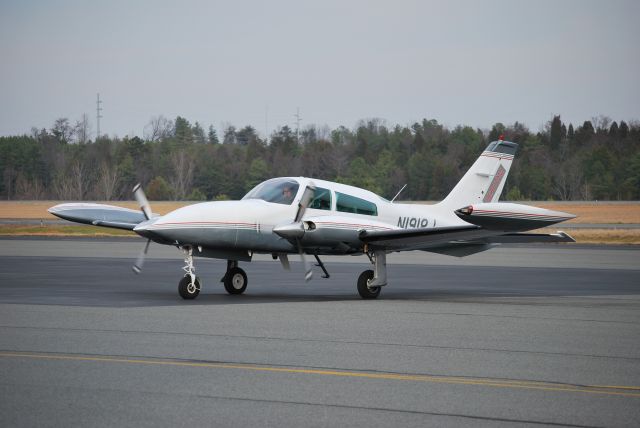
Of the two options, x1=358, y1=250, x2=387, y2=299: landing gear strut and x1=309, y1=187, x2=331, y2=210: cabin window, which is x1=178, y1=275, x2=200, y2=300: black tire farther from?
x1=358, y1=250, x2=387, y2=299: landing gear strut

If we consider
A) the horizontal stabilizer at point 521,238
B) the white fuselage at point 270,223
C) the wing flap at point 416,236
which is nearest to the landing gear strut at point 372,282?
the wing flap at point 416,236

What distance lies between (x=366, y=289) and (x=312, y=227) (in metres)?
1.79

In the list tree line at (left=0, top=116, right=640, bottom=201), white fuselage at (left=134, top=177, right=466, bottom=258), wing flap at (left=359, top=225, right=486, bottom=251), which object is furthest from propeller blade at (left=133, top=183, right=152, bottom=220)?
tree line at (left=0, top=116, right=640, bottom=201)

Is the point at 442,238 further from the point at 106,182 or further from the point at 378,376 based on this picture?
the point at 106,182

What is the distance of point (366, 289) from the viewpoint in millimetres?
19266

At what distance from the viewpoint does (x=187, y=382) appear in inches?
361

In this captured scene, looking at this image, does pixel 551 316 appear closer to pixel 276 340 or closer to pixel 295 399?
pixel 276 340

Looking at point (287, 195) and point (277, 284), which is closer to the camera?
point (287, 195)

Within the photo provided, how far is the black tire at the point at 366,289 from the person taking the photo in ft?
63.2

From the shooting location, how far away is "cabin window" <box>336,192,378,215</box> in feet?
65.2

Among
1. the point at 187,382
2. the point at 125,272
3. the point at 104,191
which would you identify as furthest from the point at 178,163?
the point at 187,382

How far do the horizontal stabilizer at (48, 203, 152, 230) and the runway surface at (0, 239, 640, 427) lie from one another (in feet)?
4.97

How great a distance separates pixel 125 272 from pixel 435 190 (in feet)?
361

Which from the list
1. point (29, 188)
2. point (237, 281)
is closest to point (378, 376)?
point (237, 281)
